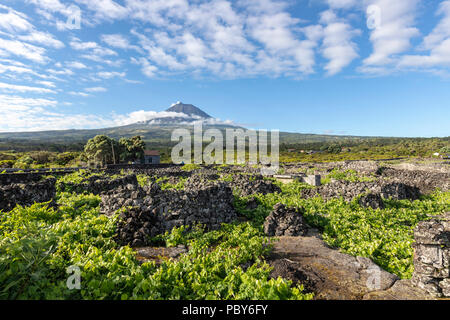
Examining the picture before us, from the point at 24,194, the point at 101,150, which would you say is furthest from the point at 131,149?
the point at 24,194

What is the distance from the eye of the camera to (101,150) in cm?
4600

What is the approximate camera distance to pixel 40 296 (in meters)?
3.11

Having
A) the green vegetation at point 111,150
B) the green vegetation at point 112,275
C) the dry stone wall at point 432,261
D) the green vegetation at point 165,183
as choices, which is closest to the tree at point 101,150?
the green vegetation at point 111,150

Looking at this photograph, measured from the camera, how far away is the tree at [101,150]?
46.0 m

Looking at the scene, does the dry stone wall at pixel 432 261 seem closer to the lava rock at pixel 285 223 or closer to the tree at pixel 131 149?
the lava rock at pixel 285 223

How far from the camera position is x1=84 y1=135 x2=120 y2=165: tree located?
4600 cm

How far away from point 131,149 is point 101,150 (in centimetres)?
758

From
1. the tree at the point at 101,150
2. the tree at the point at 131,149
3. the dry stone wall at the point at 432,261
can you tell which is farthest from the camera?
the tree at the point at 131,149

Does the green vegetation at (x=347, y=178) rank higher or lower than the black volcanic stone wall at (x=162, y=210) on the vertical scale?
lower

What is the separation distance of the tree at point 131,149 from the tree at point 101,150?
115 inches

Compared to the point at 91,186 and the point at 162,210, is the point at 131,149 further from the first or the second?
the point at 162,210

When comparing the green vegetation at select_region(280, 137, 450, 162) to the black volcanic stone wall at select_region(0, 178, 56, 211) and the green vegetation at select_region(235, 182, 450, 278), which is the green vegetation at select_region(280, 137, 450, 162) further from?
the black volcanic stone wall at select_region(0, 178, 56, 211)
